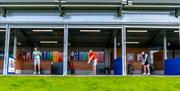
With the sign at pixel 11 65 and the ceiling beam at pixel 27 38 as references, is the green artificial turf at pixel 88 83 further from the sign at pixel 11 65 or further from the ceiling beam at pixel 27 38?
the ceiling beam at pixel 27 38

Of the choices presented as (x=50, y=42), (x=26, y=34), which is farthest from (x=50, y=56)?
(x=26, y=34)

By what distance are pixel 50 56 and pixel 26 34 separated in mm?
4411

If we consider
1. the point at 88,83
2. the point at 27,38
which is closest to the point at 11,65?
the point at 27,38

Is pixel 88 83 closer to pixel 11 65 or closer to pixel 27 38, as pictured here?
pixel 11 65

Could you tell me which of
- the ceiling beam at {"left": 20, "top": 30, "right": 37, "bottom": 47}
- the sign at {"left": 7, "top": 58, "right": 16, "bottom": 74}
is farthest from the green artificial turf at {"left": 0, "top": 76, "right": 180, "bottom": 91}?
the ceiling beam at {"left": 20, "top": 30, "right": 37, "bottom": 47}

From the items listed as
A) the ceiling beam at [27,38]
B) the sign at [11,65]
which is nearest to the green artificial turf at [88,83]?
the sign at [11,65]

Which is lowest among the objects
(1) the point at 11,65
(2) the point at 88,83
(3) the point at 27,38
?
(2) the point at 88,83

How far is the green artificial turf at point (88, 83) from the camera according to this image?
18.4m

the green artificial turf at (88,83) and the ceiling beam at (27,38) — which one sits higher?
the ceiling beam at (27,38)

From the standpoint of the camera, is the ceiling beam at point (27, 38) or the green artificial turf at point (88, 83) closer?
the green artificial turf at point (88, 83)

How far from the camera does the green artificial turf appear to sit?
724 inches

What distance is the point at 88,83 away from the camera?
19.8 meters

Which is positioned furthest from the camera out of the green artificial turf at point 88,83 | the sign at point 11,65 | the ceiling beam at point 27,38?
the ceiling beam at point 27,38

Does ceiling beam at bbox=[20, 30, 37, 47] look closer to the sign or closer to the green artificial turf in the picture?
the sign
